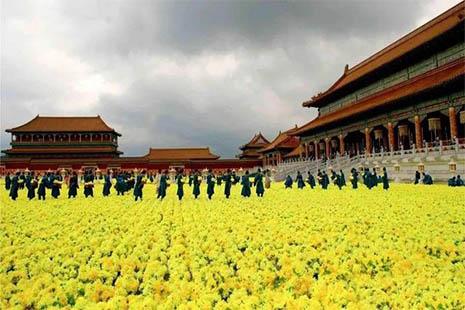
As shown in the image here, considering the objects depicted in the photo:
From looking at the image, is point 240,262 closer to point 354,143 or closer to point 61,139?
point 354,143

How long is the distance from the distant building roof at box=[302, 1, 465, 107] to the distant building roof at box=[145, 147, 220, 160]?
653 inches

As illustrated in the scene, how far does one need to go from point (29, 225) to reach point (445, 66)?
23.3 meters

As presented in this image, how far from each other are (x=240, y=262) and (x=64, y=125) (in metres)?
55.9

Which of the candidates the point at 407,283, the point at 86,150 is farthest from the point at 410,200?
the point at 86,150

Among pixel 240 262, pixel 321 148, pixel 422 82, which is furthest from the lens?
pixel 321 148

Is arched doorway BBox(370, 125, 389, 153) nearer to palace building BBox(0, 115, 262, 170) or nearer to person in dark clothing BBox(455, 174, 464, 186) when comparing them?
person in dark clothing BBox(455, 174, 464, 186)

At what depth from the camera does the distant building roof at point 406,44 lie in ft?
85.5

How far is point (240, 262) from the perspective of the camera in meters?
5.47

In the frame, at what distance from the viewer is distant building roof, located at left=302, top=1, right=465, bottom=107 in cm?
2605

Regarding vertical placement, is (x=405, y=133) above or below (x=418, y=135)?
above

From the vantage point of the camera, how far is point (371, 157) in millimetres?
27922

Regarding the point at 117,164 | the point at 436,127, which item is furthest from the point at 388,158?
the point at 117,164

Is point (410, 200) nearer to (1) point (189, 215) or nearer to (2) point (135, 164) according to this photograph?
(1) point (189, 215)

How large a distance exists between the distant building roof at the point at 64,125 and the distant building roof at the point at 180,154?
670 centimetres
